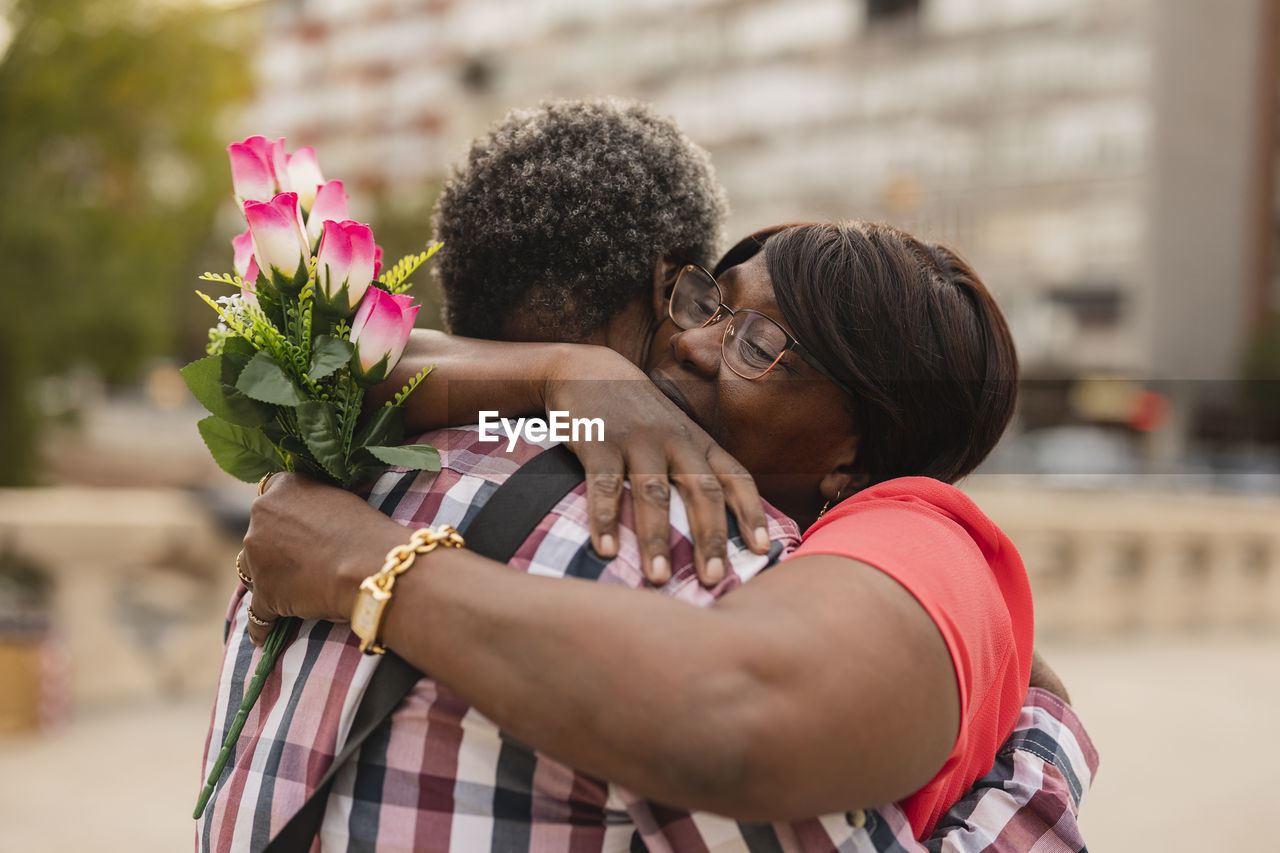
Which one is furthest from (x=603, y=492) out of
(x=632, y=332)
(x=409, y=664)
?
(x=632, y=332)

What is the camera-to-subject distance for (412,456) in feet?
4.30

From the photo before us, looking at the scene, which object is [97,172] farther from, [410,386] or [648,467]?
[648,467]

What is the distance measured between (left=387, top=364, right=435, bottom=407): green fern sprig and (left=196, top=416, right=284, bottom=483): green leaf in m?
0.19

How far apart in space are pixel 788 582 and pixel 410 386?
2.03ft

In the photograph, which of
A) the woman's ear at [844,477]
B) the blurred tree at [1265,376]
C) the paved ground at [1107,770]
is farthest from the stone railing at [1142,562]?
the blurred tree at [1265,376]

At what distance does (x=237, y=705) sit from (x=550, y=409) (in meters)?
0.61

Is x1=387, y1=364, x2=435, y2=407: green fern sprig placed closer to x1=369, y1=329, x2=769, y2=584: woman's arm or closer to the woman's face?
x1=369, y1=329, x2=769, y2=584: woman's arm

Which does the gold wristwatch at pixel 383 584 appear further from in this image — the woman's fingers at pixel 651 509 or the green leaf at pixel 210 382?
the green leaf at pixel 210 382

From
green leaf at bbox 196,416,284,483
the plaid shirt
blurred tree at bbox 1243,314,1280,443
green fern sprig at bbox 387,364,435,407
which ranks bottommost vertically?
blurred tree at bbox 1243,314,1280,443

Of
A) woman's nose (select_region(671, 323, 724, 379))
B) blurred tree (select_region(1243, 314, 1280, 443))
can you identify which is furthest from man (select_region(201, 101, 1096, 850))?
blurred tree (select_region(1243, 314, 1280, 443))

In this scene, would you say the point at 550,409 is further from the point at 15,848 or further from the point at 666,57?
the point at 666,57

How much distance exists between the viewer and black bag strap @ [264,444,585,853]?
47.4 inches

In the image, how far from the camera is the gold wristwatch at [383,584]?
3.84ft

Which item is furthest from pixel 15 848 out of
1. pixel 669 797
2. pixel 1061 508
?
pixel 1061 508
